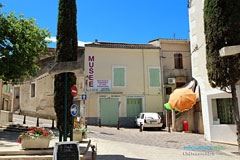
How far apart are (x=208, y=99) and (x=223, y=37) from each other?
484cm

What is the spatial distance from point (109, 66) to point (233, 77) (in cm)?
1457

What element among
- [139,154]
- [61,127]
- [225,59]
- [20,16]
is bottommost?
[139,154]

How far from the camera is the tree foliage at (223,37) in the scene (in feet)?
27.4

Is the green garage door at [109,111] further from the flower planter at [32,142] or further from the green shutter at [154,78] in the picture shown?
the flower planter at [32,142]

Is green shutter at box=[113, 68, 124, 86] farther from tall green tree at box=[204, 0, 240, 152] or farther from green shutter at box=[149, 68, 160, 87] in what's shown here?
tall green tree at box=[204, 0, 240, 152]

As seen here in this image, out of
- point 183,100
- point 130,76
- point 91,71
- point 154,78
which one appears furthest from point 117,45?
point 183,100

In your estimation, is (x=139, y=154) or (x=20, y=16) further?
(x=20, y=16)

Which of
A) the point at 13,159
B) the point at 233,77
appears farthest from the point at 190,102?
the point at 13,159

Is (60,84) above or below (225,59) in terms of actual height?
below

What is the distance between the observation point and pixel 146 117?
18219mm

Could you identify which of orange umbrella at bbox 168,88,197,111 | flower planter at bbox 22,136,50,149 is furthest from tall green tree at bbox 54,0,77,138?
orange umbrella at bbox 168,88,197,111

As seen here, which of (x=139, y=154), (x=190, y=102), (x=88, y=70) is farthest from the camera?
(x=88, y=70)

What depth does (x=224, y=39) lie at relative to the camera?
8.45m

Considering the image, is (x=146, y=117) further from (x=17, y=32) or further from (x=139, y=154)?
(x=17, y=32)
